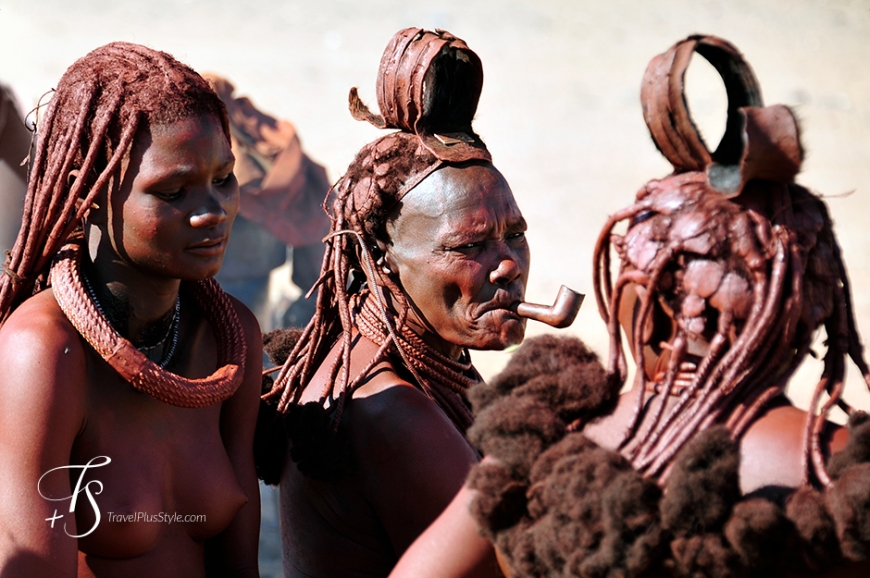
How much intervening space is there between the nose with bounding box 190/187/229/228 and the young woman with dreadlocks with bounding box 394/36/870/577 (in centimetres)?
86

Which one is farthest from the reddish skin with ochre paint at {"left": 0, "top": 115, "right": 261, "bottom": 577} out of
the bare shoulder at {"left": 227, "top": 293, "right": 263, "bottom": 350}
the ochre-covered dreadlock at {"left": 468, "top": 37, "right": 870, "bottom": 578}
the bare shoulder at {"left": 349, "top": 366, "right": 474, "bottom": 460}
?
the ochre-covered dreadlock at {"left": 468, "top": 37, "right": 870, "bottom": 578}

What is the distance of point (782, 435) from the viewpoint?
168cm

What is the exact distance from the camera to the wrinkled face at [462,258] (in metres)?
2.79

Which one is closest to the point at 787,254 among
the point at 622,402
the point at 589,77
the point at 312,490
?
the point at 622,402

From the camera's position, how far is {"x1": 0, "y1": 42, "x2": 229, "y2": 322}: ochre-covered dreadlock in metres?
2.40

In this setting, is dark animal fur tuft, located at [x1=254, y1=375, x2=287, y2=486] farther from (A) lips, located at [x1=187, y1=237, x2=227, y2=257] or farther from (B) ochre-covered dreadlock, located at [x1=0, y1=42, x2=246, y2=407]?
(A) lips, located at [x1=187, y1=237, x2=227, y2=257]

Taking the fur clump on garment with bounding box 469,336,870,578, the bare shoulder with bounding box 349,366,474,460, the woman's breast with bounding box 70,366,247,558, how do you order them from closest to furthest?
the fur clump on garment with bounding box 469,336,870,578 < the woman's breast with bounding box 70,366,247,558 < the bare shoulder with bounding box 349,366,474,460

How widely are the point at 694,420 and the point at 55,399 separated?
1.29 metres

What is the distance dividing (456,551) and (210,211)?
102 cm

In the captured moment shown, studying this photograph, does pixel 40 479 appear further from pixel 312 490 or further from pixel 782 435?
pixel 782 435

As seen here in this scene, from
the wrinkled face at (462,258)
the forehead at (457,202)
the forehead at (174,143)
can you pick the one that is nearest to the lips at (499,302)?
the wrinkled face at (462,258)

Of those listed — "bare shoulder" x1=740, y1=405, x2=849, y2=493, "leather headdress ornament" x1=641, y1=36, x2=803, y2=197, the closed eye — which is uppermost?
"leather headdress ornament" x1=641, y1=36, x2=803, y2=197

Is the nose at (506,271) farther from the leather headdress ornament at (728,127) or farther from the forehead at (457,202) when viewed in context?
the leather headdress ornament at (728,127)

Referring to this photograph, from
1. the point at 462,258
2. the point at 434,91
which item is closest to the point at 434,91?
the point at 434,91
